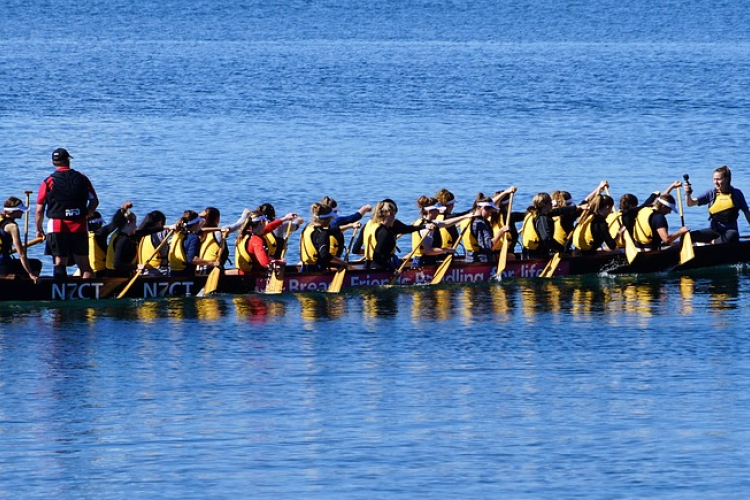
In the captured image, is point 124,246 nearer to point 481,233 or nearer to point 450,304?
point 450,304

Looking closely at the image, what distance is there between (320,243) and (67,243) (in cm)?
485

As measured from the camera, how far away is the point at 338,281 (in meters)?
29.7

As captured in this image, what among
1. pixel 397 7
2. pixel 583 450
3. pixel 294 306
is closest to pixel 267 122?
pixel 294 306

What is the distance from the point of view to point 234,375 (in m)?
24.6

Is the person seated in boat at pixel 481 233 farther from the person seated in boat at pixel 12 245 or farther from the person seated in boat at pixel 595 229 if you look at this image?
the person seated in boat at pixel 12 245

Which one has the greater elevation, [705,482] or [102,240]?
[102,240]

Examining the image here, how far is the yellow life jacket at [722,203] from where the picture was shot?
32469 mm

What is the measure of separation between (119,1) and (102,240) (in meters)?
124

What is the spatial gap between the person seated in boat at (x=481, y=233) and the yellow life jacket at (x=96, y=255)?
7.14m

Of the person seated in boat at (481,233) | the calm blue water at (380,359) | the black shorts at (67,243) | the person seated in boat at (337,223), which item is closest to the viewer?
the calm blue water at (380,359)

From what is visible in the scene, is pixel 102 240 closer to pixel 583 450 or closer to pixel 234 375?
pixel 234 375

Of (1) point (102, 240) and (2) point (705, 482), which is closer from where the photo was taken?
(2) point (705, 482)

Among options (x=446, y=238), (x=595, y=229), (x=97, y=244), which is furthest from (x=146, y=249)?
(x=595, y=229)

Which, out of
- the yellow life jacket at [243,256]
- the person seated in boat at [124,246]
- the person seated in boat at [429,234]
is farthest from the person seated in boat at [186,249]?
the person seated in boat at [429,234]
